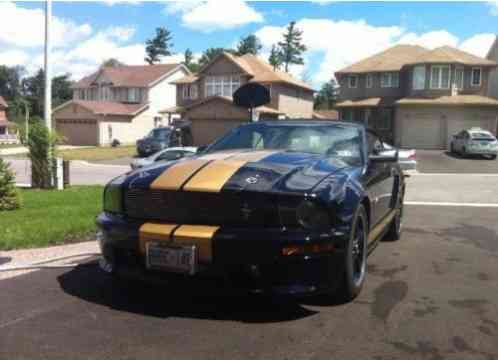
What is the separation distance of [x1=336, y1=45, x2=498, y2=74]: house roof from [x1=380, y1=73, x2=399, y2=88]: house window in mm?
458

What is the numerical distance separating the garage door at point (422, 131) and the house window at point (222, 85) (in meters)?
12.8

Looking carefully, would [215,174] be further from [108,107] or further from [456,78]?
[108,107]

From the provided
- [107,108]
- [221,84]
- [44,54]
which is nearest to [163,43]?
[107,108]

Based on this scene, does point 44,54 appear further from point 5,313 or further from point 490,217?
point 490,217

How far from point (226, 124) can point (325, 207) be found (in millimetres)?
28766

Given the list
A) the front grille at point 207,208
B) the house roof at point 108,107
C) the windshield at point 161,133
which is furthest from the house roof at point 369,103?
the front grille at point 207,208

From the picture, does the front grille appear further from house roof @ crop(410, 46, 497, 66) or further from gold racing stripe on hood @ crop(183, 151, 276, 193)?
house roof @ crop(410, 46, 497, 66)

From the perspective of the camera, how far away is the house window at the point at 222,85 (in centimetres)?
3738

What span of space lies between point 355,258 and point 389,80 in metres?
33.8

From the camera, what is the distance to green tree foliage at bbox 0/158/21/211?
8227 millimetres

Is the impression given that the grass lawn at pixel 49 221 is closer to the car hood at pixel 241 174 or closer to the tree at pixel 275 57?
the car hood at pixel 241 174

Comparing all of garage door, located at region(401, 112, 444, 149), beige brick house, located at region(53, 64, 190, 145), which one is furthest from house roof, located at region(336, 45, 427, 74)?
beige brick house, located at region(53, 64, 190, 145)

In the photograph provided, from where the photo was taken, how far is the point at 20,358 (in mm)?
3021

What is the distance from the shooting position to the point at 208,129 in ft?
107
